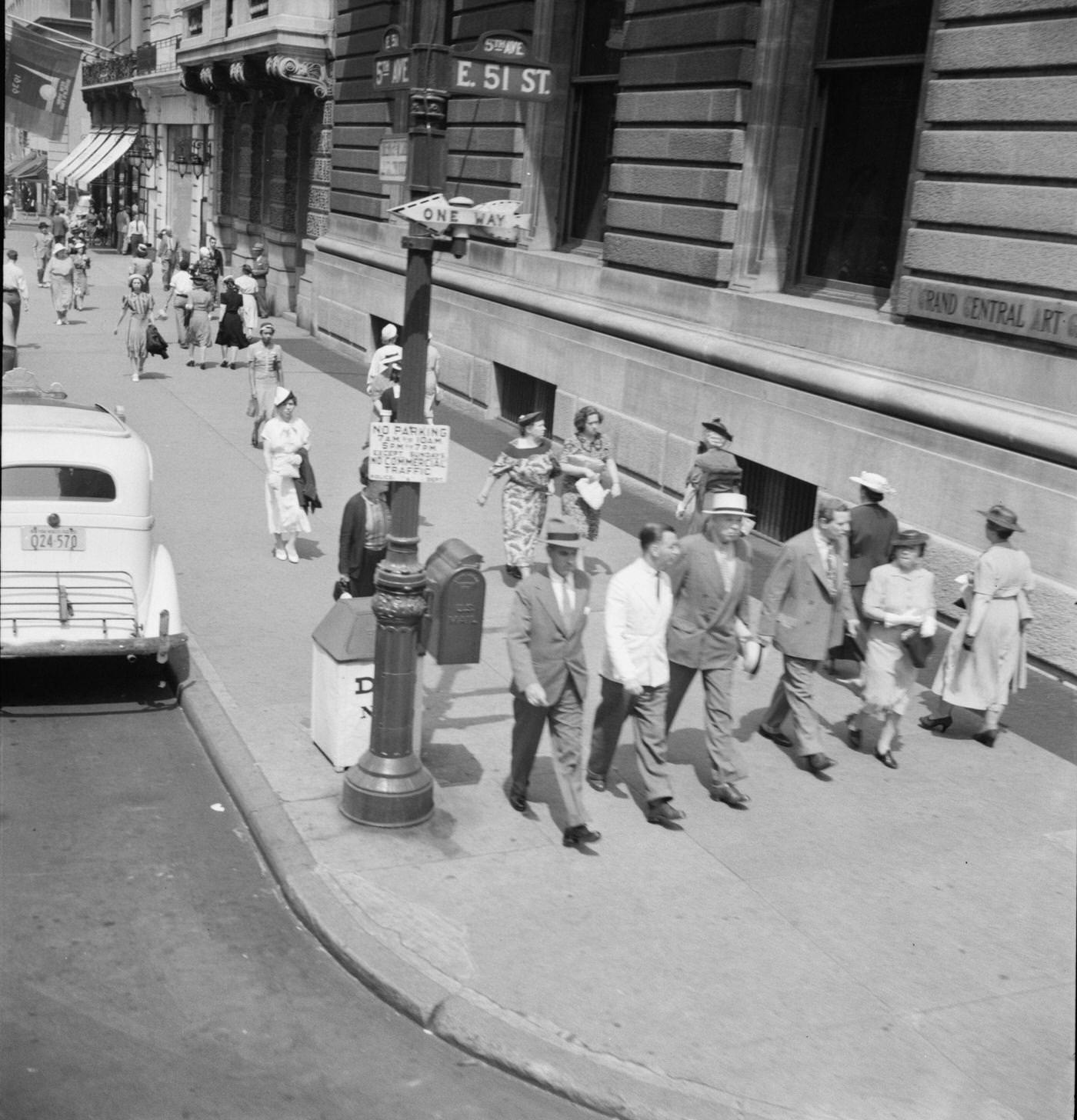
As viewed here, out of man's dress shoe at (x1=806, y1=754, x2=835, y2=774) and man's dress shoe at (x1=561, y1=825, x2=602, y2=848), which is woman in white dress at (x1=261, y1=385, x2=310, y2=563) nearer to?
man's dress shoe at (x1=806, y1=754, x2=835, y2=774)

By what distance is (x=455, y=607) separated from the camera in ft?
24.7

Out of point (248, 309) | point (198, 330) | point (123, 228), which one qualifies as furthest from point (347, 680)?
point (123, 228)

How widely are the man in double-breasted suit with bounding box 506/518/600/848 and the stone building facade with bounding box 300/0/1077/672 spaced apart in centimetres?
260

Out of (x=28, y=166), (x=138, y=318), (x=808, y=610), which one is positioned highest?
(x=28, y=166)

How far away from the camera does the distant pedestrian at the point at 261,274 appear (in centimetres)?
3353

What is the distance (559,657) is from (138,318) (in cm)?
1620

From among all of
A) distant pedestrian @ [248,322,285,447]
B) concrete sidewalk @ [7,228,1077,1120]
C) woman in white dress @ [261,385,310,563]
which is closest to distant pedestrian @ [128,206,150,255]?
distant pedestrian @ [248,322,285,447]

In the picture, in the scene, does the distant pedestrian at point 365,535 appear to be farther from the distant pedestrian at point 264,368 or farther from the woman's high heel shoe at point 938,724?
the distant pedestrian at point 264,368

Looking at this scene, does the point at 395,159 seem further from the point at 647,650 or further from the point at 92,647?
the point at 92,647

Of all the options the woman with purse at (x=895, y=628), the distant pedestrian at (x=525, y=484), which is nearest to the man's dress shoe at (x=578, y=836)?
the woman with purse at (x=895, y=628)

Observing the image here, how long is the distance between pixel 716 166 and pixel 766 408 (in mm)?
2931

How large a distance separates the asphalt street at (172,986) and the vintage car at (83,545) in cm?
→ 80

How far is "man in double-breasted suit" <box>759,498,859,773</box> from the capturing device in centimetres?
855

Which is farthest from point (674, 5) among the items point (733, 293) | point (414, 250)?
point (414, 250)
